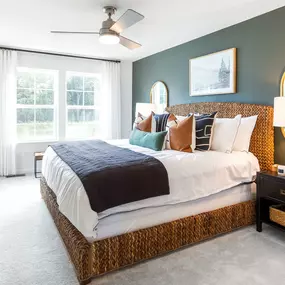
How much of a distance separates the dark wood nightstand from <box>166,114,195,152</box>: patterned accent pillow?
82 centimetres

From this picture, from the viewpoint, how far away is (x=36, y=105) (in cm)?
524

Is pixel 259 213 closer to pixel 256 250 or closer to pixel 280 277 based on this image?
pixel 256 250

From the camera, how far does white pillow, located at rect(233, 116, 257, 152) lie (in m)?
3.03

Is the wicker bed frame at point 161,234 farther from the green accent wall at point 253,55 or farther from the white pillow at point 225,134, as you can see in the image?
the white pillow at point 225,134

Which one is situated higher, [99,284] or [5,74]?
[5,74]

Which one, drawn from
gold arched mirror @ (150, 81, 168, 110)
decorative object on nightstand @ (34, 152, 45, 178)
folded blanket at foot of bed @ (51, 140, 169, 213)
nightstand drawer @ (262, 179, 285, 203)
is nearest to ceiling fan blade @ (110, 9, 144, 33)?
folded blanket at foot of bed @ (51, 140, 169, 213)

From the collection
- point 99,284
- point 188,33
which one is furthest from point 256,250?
point 188,33

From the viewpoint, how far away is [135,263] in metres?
2.12

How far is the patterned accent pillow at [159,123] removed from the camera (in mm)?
3567

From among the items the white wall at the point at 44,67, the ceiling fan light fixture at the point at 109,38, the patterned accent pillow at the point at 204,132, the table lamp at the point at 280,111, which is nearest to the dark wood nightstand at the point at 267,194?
the table lamp at the point at 280,111

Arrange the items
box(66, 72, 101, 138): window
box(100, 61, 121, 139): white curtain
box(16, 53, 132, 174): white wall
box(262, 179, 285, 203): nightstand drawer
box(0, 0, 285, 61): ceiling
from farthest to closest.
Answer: box(100, 61, 121, 139): white curtain, box(66, 72, 101, 138): window, box(16, 53, 132, 174): white wall, box(0, 0, 285, 61): ceiling, box(262, 179, 285, 203): nightstand drawer

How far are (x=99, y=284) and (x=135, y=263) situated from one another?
36 cm

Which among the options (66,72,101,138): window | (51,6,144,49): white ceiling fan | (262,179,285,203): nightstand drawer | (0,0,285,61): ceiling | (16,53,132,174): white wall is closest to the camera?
(262,179,285,203): nightstand drawer

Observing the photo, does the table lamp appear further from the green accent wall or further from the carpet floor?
the carpet floor
